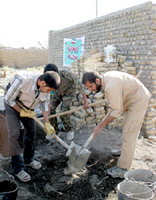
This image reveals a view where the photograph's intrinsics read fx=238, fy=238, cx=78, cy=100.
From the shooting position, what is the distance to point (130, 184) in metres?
2.79

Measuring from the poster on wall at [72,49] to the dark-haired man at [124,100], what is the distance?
587 cm

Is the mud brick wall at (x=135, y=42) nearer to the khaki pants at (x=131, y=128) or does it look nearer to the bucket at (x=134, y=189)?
the khaki pants at (x=131, y=128)

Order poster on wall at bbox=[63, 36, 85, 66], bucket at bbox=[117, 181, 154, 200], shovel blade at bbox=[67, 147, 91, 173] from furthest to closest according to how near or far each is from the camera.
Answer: poster on wall at bbox=[63, 36, 85, 66] < shovel blade at bbox=[67, 147, 91, 173] < bucket at bbox=[117, 181, 154, 200]

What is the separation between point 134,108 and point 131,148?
1.94ft

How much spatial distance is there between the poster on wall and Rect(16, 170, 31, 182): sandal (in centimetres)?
636

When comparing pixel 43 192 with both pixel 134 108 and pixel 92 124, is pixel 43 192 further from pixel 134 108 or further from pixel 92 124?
pixel 92 124

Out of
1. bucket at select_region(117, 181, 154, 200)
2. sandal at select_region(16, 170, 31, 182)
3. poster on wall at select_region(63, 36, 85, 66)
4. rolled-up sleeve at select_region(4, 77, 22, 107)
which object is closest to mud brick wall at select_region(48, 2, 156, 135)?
poster on wall at select_region(63, 36, 85, 66)

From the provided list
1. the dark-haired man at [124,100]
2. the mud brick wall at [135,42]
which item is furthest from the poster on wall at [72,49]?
the dark-haired man at [124,100]

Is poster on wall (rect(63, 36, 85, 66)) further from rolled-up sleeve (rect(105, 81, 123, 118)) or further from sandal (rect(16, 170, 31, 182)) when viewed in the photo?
sandal (rect(16, 170, 31, 182))

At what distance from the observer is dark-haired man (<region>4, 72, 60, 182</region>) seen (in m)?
2.89

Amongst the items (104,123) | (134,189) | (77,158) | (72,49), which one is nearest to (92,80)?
(104,123)

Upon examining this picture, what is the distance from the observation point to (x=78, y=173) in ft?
11.9

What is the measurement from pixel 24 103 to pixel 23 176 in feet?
3.31

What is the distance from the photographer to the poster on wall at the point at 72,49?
355 inches
